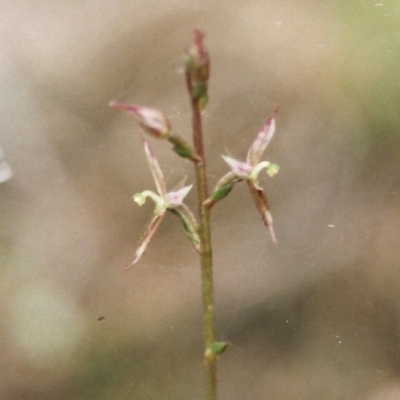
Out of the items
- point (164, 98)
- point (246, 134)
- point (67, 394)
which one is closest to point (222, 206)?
point (246, 134)

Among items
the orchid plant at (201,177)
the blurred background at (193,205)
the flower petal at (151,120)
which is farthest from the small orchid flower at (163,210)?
the blurred background at (193,205)

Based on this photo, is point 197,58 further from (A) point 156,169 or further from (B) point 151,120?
(A) point 156,169

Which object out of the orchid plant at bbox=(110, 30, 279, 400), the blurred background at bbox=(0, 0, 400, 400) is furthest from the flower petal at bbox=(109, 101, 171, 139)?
the blurred background at bbox=(0, 0, 400, 400)

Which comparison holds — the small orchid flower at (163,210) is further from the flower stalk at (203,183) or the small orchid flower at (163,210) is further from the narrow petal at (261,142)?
the narrow petal at (261,142)

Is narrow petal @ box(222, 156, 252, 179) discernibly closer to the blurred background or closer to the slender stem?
the slender stem

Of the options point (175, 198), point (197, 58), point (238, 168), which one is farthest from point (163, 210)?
point (197, 58)
